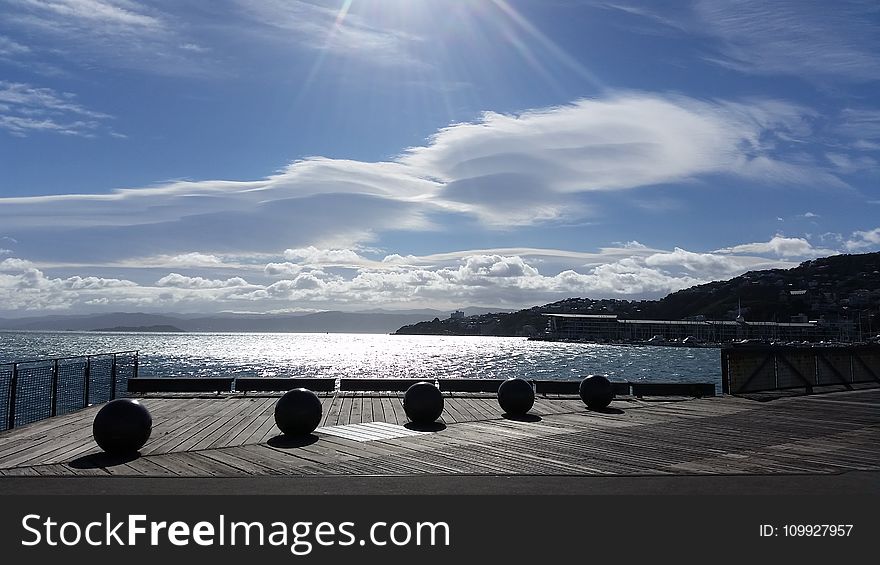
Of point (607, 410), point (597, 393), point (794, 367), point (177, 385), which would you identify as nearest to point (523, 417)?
point (597, 393)

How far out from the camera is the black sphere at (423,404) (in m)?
15.5

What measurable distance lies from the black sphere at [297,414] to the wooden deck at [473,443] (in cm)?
32

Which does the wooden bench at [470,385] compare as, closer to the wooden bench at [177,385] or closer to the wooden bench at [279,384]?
the wooden bench at [279,384]

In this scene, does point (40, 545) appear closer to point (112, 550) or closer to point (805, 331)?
point (112, 550)

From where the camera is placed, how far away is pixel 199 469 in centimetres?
1048

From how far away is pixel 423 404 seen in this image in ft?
50.7

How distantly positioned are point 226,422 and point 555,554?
1086 cm

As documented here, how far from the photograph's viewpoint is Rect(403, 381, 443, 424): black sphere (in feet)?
50.7


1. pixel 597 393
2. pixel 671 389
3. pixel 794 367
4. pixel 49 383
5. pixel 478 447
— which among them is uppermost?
pixel 794 367

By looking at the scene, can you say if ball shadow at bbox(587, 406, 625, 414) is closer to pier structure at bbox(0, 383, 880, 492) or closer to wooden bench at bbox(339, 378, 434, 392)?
pier structure at bbox(0, 383, 880, 492)

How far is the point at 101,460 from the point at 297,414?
349 centimetres

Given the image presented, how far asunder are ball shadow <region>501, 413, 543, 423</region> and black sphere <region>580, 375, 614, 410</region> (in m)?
2.18

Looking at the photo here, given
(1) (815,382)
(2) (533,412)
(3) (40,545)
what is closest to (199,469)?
(3) (40,545)

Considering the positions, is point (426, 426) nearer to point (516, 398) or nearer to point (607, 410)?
point (516, 398)
